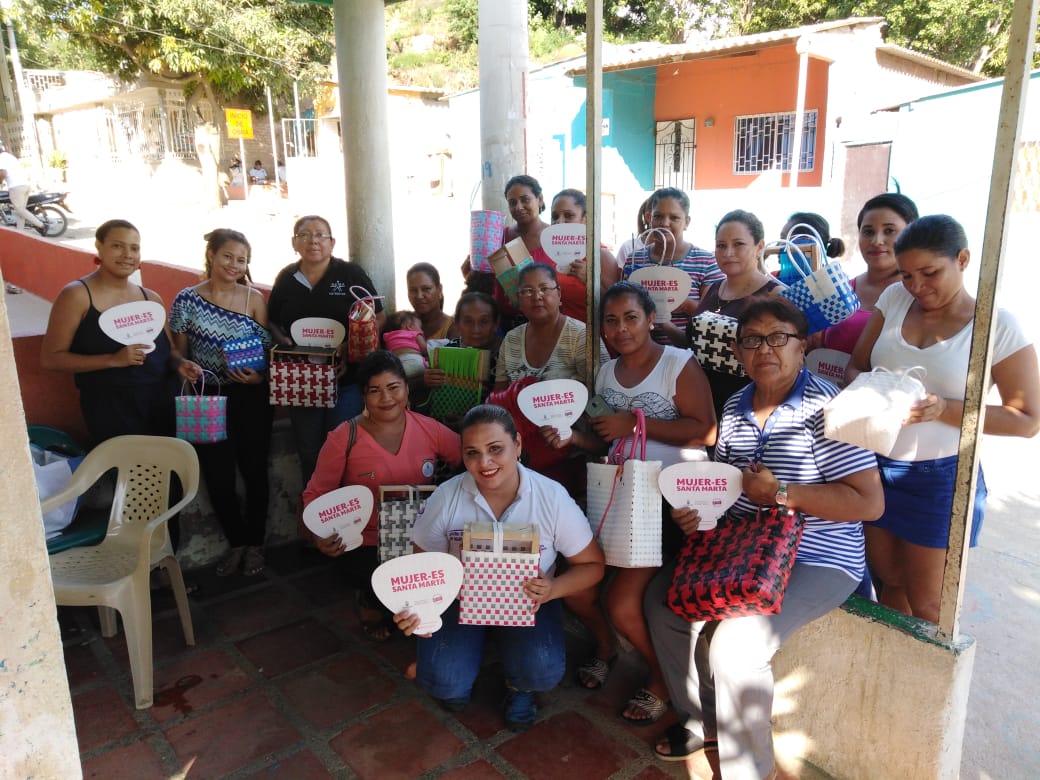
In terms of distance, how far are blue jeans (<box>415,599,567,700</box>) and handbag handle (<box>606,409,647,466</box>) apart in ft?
2.09

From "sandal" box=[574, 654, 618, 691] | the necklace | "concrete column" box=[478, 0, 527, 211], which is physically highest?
"concrete column" box=[478, 0, 527, 211]

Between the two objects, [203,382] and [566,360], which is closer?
[566,360]

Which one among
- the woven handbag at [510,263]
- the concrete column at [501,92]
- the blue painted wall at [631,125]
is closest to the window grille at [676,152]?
the blue painted wall at [631,125]

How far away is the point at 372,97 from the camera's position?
5117mm

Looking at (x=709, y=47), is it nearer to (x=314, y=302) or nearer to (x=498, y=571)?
(x=314, y=302)

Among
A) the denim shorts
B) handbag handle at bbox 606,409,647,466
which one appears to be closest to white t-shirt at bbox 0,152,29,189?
handbag handle at bbox 606,409,647,466

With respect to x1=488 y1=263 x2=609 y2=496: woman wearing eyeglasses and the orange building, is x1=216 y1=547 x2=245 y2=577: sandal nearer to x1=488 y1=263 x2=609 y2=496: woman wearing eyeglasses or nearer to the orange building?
x1=488 y1=263 x2=609 y2=496: woman wearing eyeglasses

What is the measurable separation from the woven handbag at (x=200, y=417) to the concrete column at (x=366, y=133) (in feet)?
6.83

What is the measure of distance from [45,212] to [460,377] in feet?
52.3

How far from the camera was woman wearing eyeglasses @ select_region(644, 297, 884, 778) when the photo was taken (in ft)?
7.57

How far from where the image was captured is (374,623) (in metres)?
3.40

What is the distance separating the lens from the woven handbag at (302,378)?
3.69 m

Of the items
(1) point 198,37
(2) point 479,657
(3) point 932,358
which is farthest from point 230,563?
(1) point 198,37

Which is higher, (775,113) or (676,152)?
(775,113)
